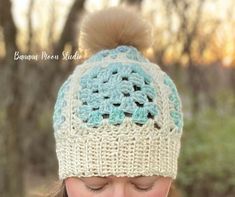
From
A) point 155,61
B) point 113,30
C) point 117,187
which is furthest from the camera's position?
point 155,61

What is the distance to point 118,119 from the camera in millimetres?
1599

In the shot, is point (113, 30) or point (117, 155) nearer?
point (117, 155)

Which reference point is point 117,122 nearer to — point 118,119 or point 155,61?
point 118,119

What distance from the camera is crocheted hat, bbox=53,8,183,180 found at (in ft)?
5.26

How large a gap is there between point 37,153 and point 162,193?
152 inches

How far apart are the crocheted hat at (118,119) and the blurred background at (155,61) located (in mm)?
1228

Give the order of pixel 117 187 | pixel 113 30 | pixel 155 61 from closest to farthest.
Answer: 1. pixel 117 187
2. pixel 113 30
3. pixel 155 61

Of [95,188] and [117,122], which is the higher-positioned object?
[117,122]

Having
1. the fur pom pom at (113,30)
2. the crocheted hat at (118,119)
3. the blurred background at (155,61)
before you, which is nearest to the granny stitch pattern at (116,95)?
the crocheted hat at (118,119)

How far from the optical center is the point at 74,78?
1718mm

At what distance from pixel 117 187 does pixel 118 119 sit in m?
0.16

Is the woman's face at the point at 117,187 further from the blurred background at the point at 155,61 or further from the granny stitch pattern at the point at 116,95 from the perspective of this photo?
the blurred background at the point at 155,61

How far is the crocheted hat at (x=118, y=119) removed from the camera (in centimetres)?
160

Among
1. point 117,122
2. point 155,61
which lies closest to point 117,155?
point 117,122
